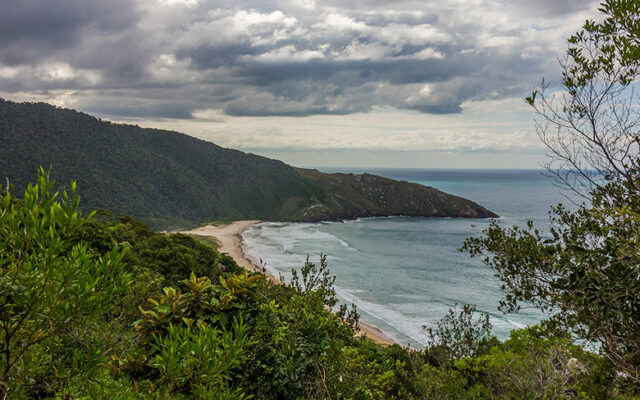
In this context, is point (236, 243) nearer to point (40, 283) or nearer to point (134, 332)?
point (134, 332)

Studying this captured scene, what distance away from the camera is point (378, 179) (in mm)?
136625

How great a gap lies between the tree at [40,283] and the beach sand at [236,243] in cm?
3102

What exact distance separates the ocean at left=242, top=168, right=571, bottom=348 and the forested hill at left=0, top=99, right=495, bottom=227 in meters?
18.0

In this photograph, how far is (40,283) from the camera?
2.33m

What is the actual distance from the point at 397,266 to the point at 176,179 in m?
90.7

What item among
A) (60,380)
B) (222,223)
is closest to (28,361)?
(60,380)

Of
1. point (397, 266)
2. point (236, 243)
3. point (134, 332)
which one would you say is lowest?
point (236, 243)

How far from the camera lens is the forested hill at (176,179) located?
9506 cm

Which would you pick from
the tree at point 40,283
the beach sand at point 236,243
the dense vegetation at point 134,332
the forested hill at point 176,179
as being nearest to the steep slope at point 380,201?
the forested hill at point 176,179

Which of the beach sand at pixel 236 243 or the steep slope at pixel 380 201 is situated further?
the steep slope at pixel 380 201

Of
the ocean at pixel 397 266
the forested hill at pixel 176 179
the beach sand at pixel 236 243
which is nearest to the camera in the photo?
the beach sand at pixel 236 243

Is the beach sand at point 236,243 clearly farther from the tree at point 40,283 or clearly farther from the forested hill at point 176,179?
the tree at point 40,283

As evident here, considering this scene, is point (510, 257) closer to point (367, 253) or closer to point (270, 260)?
point (270, 260)

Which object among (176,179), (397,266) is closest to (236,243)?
(397,266)
